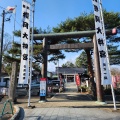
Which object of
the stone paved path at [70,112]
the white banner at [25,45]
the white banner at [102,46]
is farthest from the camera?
the white banner at [25,45]

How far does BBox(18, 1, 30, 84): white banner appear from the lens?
12664 millimetres

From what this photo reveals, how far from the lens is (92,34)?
14430 mm

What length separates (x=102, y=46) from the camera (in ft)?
39.1

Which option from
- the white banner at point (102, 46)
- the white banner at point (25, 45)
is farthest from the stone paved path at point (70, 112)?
the white banner at point (25, 45)

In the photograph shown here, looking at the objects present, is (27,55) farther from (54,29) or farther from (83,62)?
(83,62)

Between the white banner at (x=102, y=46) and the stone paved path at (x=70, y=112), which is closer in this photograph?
the stone paved path at (x=70, y=112)

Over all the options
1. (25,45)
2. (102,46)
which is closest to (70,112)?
(102,46)

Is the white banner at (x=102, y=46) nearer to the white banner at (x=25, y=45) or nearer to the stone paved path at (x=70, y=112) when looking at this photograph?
the stone paved path at (x=70, y=112)

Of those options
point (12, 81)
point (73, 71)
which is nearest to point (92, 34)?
point (12, 81)

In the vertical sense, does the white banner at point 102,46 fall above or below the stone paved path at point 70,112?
above

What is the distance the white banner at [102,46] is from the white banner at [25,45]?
4593mm

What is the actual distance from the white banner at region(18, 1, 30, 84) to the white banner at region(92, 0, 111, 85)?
181 inches

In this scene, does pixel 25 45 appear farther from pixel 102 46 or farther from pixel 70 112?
pixel 70 112

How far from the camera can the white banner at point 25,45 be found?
12.7 metres
